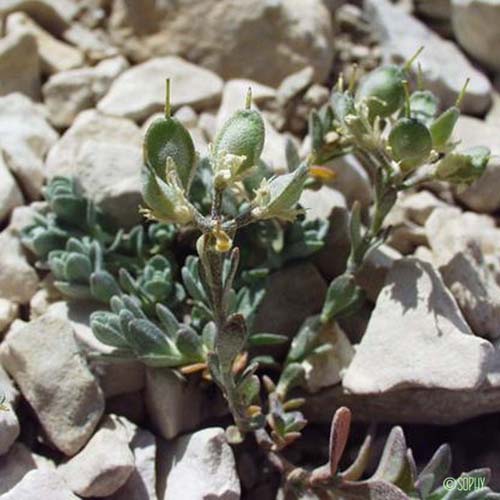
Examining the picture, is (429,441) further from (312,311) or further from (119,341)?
(119,341)

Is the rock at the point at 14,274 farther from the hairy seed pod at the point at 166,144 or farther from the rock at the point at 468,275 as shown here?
the rock at the point at 468,275

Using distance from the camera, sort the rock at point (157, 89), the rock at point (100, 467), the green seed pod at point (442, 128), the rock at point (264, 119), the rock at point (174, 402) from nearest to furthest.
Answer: the rock at point (100, 467) → the green seed pod at point (442, 128) → the rock at point (174, 402) → the rock at point (264, 119) → the rock at point (157, 89)

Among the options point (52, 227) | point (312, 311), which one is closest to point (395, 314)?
point (312, 311)

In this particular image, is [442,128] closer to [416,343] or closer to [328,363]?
[416,343]

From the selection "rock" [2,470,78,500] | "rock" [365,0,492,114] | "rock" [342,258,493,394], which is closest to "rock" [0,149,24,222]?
"rock" [2,470,78,500]

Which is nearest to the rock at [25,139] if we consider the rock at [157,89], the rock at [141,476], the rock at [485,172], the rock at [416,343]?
the rock at [157,89]

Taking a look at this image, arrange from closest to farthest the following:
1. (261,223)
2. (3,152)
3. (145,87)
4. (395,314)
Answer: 1. (395,314)
2. (261,223)
3. (3,152)
4. (145,87)
